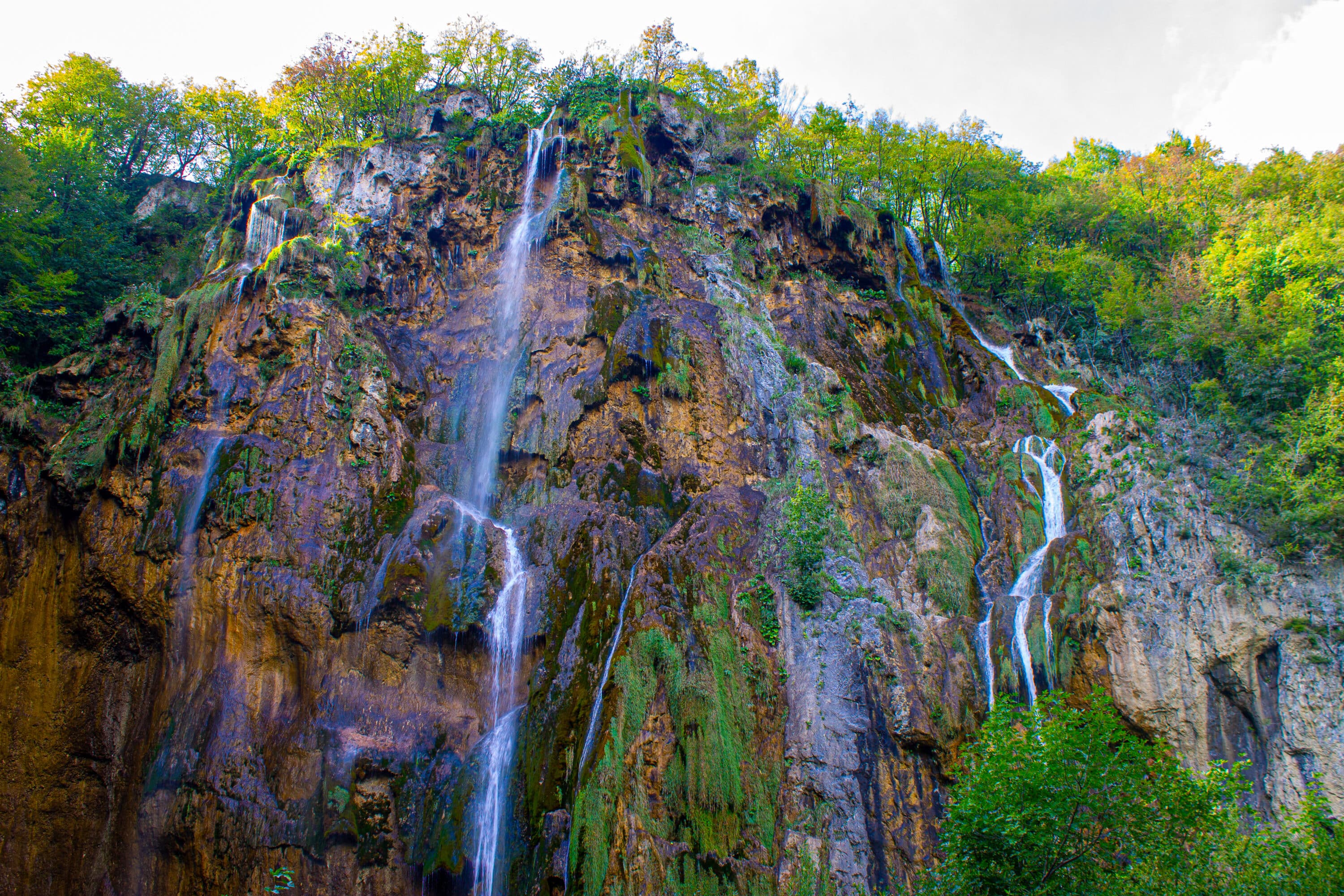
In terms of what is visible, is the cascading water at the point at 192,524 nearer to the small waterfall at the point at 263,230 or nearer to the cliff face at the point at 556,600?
the cliff face at the point at 556,600

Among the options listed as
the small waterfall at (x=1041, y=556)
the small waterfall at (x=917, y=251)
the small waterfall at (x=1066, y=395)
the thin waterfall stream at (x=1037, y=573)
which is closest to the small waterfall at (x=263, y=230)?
the thin waterfall stream at (x=1037, y=573)

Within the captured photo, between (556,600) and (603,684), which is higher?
(556,600)

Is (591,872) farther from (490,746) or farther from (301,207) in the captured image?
(301,207)

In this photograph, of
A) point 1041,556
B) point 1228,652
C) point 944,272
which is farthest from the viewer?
point 944,272

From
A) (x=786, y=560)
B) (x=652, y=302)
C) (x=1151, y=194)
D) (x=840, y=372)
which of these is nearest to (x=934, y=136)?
(x=1151, y=194)

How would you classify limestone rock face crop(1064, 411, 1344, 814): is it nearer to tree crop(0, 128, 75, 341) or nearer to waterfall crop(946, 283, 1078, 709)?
waterfall crop(946, 283, 1078, 709)

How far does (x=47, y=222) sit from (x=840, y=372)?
26.6 meters

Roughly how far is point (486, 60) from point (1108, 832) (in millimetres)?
34386

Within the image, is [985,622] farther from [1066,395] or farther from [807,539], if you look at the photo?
[1066,395]

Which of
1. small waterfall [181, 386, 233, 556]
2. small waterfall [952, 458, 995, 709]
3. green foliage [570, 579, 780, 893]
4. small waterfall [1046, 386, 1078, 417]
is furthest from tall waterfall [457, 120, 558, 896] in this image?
small waterfall [1046, 386, 1078, 417]

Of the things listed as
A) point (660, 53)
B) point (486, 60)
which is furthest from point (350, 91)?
point (660, 53)

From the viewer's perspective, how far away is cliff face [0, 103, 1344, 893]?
1332cm

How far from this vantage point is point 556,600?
16.0m

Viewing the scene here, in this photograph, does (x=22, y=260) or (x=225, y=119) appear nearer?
(x=22, y=260)
